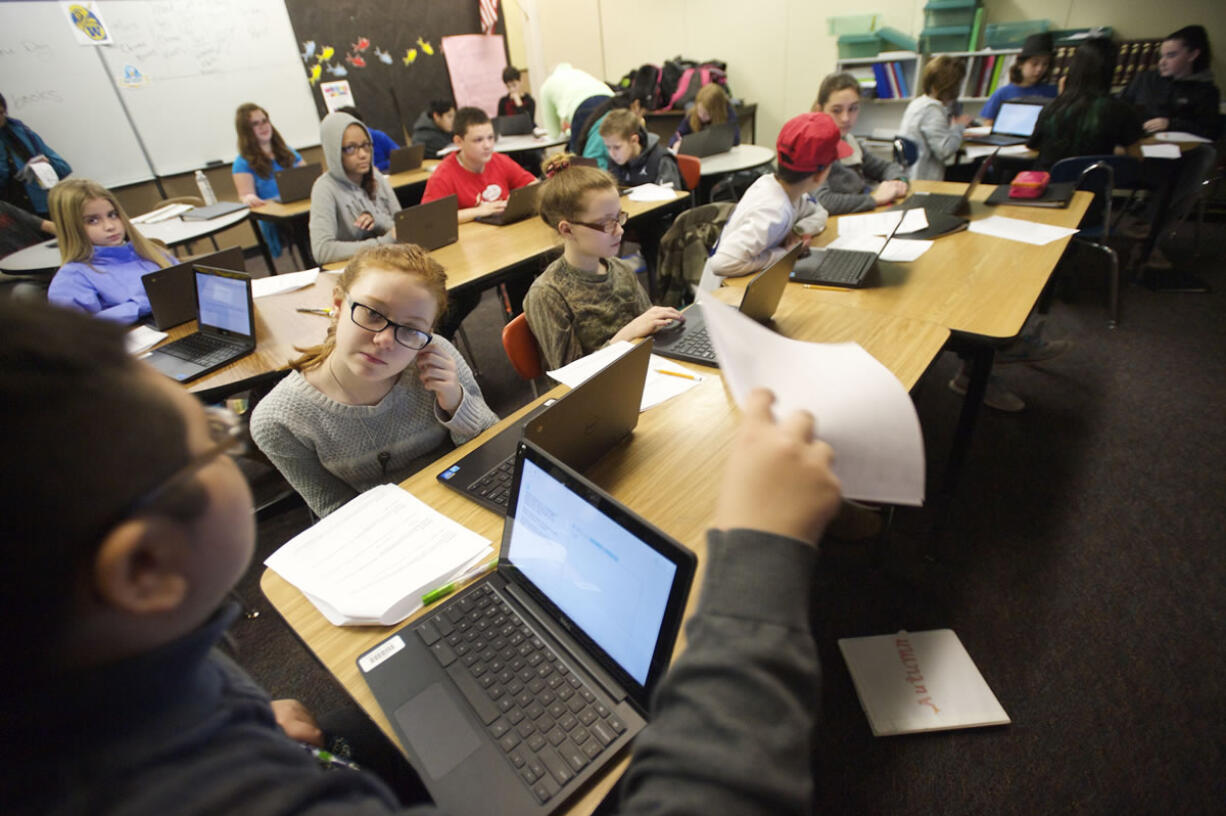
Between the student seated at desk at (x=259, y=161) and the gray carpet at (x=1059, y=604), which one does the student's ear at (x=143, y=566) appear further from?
the student seated at desk at (x=259, y=161)

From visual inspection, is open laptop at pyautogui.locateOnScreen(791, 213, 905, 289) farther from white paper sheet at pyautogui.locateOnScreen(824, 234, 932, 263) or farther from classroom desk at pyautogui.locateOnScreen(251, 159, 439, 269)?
classroom desk at pyautogui.locateOnScreen(251, 159, 439, 269)

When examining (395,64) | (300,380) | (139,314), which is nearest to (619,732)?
(300,380)

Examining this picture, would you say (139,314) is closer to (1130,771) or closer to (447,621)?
(447,621)

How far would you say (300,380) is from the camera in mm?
1177

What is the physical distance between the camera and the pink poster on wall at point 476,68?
5840 mm

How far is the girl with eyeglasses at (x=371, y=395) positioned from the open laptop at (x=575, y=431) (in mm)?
161

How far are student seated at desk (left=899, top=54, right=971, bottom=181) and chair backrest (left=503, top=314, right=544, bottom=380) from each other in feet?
9.74

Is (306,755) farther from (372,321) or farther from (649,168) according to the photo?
(649,168)

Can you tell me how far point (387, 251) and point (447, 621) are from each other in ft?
2.68

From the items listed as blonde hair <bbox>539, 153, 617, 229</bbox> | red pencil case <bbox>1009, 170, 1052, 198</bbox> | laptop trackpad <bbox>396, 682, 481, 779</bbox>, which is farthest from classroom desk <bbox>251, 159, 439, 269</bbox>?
red pencil case <bbox>1009, 170, 1052, 198</bbox>

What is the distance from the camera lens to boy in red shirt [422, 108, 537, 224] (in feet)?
9.97

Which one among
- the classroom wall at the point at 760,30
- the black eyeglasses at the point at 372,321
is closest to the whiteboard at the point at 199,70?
the classroom wall at the point at 760,30

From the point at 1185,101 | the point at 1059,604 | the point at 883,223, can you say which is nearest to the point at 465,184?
the point at 883,223

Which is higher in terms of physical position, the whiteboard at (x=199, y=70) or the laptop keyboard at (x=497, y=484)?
the whiteboard at (x=199, y=70)
